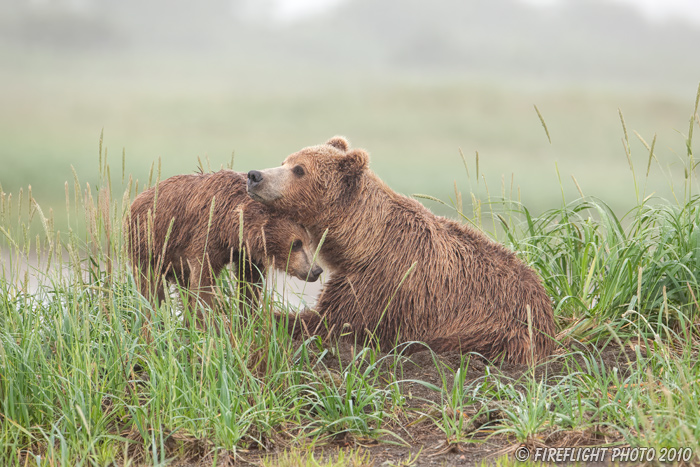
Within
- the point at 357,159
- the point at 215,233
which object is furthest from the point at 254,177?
the point at 357,159

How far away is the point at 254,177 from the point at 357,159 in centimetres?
66

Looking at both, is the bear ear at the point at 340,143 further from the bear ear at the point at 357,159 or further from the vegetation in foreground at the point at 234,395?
the vegetation in foreground at the point at 234,395

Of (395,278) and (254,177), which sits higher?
(254,177)

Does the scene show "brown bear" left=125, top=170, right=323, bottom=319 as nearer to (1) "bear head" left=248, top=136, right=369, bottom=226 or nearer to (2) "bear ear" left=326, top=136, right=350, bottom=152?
(1) "bear head" left=248, top=136, right=369, bottom=226

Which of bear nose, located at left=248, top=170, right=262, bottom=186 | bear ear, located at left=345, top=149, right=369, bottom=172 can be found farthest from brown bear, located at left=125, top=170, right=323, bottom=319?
bear ear, located at left=345, top=149, right=369, bottom=172

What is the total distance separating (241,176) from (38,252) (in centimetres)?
135

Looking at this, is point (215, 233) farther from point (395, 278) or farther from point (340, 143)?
point (395, 278)

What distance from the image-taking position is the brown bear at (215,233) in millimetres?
4555

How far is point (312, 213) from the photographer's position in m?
4.50

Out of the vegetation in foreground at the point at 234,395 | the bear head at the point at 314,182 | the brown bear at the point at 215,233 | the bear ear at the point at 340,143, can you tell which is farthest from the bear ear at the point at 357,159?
the vegetation in foreground at the point at 234,395

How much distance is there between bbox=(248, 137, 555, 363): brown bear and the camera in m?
4.47

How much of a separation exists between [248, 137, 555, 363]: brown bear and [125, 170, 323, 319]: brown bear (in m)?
0.16

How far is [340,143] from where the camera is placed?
479cm

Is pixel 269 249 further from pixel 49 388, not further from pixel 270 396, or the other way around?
pixel 49 388
